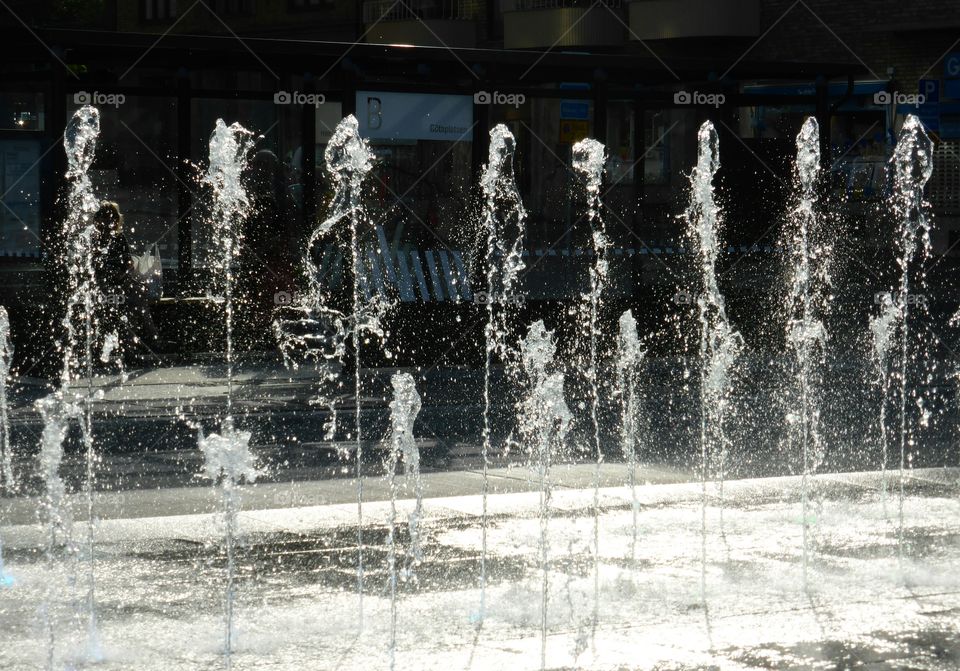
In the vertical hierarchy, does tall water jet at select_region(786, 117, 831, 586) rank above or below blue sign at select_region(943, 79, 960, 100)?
Result: below

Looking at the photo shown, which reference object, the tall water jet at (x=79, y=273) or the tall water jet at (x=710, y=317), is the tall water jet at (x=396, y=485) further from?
the tall water jet at (x=79, y=273)

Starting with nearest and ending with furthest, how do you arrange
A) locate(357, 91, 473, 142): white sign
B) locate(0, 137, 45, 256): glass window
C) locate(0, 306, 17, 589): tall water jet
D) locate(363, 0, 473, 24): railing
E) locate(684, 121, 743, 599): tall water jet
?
A: 1. locate(0, 306, 17, 589): tall water jet
2. locate(684, 121, 743, 599): tall water jet
3. locate(0, 137, 45, 256): glass window
4. locate(357, 91, 473, 142): white sign
5. locate(363, 0, 473, 24): railing

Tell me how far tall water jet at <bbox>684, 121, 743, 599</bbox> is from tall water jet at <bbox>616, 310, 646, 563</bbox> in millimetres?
467

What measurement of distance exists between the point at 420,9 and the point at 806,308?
18716 mm

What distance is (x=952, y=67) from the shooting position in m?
28.1

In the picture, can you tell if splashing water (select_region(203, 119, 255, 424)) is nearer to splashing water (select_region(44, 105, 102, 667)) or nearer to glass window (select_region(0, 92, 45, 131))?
splashing water (select_region(44, 105, 102, 667))

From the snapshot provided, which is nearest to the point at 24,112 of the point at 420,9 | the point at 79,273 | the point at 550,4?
the point at 79,273

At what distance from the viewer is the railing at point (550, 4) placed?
34031mm

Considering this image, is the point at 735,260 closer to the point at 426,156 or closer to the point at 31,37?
the point at 426,156

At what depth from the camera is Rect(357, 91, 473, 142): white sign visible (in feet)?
51.9

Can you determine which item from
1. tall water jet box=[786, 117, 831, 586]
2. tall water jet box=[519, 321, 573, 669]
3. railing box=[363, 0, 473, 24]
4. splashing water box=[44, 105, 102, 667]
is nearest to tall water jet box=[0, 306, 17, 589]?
splashing water box=[44, 105, 102, 667]

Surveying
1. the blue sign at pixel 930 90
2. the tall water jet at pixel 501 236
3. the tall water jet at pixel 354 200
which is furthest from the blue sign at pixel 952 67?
the tall water jet at pixel 354 200

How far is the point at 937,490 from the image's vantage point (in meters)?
8.41

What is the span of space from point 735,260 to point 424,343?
5.05 m
